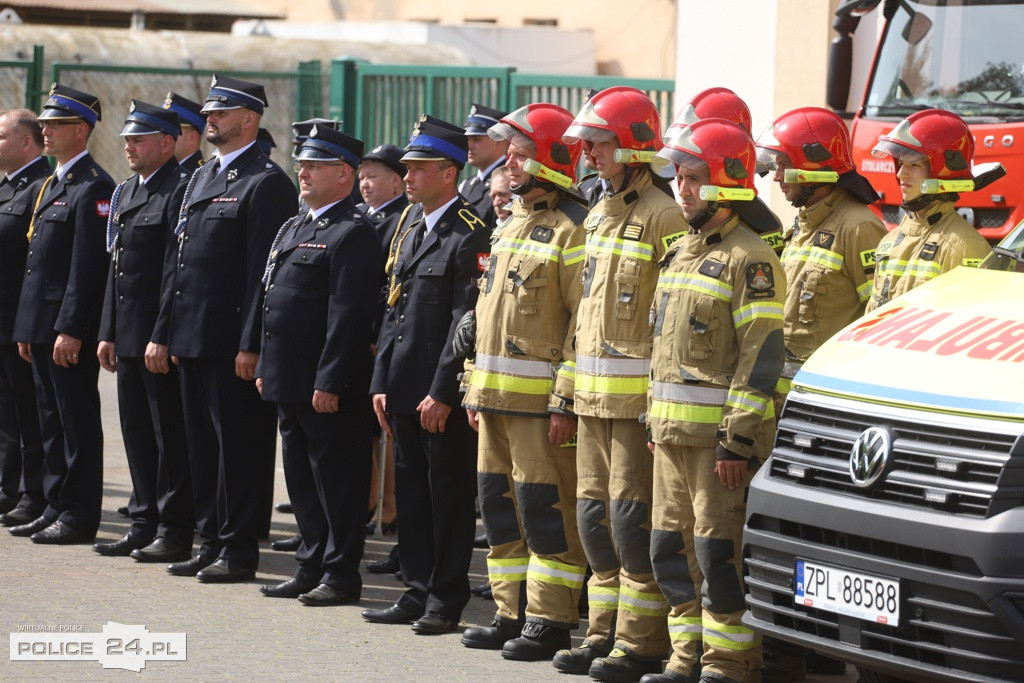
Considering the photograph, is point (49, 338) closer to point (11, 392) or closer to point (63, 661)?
point (11, 392)

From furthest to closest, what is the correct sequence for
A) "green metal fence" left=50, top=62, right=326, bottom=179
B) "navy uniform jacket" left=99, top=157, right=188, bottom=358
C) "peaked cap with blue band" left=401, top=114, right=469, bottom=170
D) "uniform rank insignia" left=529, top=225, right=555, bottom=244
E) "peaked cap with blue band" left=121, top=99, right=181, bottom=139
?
"green metal fence" left=50, top=62, right=326, bottom=179 < "peaked cap with blue band" left=121, top=99, right=181, bottom=139 < "navy uniform jacket" left=99, top=157, right=188, bottom=358 < "peaked cap with blue band" left=401, top=114, right=469, bottom=170 < "uniform rank insignia" left=529, top=225, right=555, bottom=244

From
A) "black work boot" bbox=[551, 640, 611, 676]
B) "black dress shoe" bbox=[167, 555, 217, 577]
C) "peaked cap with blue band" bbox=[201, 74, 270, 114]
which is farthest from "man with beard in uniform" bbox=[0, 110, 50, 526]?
"black work boot" bbox=[551, 640, 611, 676]

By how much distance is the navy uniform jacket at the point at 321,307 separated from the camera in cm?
850

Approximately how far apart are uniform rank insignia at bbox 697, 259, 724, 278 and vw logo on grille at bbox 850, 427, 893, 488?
44.1 inches

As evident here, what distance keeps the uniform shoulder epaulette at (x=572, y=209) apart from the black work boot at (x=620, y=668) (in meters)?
1.94

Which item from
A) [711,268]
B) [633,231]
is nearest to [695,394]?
[711,268]

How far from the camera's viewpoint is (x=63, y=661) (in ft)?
23.5

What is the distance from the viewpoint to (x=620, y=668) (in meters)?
6.93

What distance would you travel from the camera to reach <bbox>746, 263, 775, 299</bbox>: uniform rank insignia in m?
6.48

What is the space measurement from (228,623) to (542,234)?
2.43 metres

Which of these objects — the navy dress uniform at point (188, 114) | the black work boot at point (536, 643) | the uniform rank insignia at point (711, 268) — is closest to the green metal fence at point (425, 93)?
the navy dress uniform at point (188, 114)

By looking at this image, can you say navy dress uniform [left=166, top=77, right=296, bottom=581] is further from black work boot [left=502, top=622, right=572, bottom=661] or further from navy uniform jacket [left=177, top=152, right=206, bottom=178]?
black work boot [left=502, top=622, right=572, bottom=661]

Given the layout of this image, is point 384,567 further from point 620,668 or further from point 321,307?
point 620,668

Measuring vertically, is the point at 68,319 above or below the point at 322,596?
above
